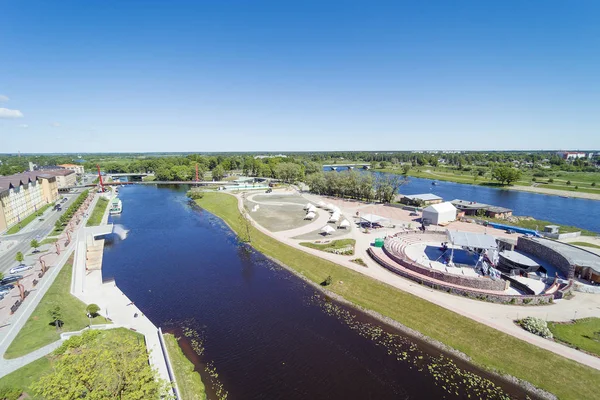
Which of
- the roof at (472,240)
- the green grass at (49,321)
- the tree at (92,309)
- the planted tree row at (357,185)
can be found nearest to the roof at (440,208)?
the planted tree row at (357,185)

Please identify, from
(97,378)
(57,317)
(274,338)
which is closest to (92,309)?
(57,317)

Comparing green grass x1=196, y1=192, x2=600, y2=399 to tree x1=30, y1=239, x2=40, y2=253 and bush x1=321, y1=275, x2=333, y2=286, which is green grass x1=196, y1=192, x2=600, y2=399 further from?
tree x1=30, y1=239, x2=40, y2=253

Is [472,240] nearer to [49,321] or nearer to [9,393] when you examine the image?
[9,393]

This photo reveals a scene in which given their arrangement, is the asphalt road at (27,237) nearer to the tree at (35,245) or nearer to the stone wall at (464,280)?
the tree at (35,245)

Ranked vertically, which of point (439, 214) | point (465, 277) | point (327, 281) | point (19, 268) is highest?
point (439, 214)

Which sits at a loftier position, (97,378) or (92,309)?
(97,378)

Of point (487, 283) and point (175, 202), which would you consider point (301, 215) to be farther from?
point (175, 202)
